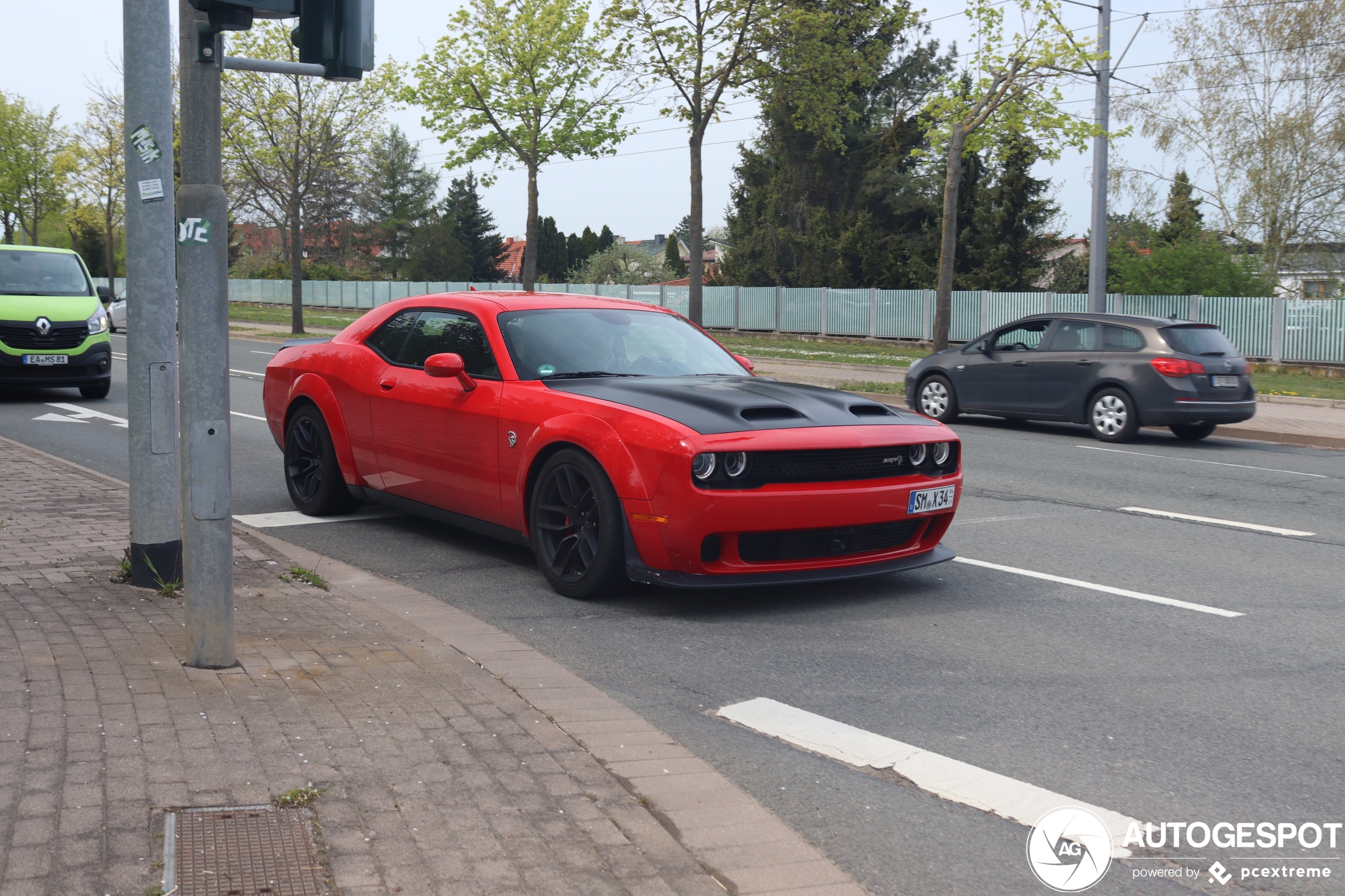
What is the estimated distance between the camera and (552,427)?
638 centimetres

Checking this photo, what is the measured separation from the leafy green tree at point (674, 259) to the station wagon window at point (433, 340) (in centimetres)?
7106

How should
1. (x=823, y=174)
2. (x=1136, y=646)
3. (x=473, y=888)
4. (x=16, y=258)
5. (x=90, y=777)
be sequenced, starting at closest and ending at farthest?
1. (x=473, y=888)
2. (x=90, y=777)
3. (x=1136, y=646)
4. (x=16, y=258)
5. (x=823, y=174)

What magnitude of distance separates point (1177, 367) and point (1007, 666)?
34.3 feet

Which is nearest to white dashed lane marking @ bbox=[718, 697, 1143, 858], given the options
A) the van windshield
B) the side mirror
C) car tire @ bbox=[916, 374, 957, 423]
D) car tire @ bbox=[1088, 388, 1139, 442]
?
the side mirror

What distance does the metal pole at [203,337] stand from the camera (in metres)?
4.44

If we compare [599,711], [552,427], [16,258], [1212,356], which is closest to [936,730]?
[599,711]

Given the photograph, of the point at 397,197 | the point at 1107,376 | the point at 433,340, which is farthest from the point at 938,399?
the point at 397,197

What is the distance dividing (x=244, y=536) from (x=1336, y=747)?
559cm

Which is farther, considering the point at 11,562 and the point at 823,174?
the point at 823,174

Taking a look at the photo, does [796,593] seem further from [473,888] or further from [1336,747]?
[473,888]

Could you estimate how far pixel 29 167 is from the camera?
60.0 meters

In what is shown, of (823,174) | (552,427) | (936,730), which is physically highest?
(823,174)

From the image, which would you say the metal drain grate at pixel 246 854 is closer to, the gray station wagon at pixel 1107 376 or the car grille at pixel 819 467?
the car grille at pixel 819 467

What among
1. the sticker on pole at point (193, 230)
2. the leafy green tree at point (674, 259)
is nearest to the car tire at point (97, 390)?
the sticker on pole at point (193, 230)
